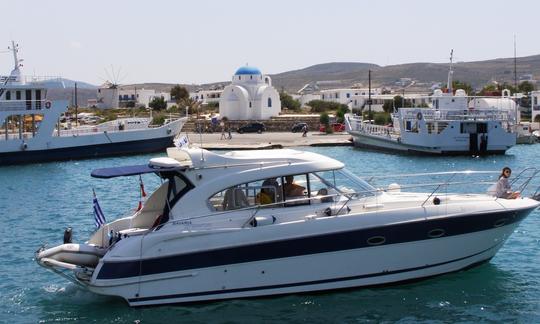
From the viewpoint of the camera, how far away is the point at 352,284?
49.4 ft

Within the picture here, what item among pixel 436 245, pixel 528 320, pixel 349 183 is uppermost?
pixel 349 183

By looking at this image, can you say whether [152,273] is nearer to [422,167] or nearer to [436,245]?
[436,245]

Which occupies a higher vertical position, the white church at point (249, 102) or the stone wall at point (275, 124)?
the white church at point (249, 102)

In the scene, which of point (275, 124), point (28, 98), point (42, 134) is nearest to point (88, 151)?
point (42, 134)

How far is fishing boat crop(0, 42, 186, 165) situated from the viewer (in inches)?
2110

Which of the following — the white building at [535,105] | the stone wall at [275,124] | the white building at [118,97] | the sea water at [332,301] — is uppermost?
the white building at [118,97]

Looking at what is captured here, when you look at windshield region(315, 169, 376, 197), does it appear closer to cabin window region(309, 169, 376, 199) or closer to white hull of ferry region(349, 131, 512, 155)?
cabin window region(309, 169, 376, 199)

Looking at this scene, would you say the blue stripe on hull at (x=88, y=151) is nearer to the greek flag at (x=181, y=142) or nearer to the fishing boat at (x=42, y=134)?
the fishing boat at (x=42, y=134)

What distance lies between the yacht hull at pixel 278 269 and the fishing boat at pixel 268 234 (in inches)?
0.7

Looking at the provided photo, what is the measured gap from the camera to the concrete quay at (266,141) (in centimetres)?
6297

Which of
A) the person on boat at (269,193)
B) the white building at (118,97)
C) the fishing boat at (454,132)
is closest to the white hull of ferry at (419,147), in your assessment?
the fishing boat at (454,132)

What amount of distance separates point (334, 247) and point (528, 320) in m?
3.52

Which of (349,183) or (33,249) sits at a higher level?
(349,183)

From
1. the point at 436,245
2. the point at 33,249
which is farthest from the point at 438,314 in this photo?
the point at 33,249
